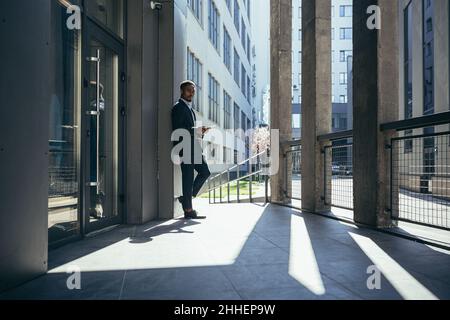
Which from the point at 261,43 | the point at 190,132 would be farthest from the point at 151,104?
the point at 261,43

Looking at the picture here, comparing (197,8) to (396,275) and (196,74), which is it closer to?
(196,74)

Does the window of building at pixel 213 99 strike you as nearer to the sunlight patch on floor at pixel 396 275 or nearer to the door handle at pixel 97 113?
the door handle at pixel 97 113

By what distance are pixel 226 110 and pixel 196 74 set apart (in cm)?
1060

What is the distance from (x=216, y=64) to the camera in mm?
24719

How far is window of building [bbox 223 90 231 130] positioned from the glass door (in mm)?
23295

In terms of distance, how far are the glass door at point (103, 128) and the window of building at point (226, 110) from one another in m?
23.3

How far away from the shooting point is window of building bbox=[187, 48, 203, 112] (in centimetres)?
1777

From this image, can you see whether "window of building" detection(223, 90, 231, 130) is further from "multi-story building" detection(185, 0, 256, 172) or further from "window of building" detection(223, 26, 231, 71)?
"window of building" detection(223, 26, 231, 71)

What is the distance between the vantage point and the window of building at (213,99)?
76.0ft

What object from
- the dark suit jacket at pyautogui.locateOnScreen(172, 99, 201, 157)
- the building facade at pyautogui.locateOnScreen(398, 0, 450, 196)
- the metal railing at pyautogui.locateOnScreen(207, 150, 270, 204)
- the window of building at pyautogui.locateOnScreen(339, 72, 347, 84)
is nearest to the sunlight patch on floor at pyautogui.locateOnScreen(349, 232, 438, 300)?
the dark suit jacket at pyautogui.locateOnScreen(172, 99, 201, 157)
